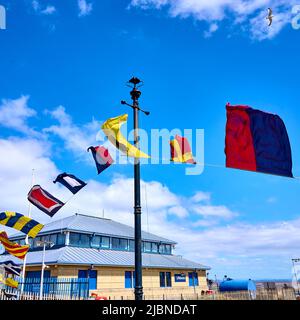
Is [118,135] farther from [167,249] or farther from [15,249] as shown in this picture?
[167,249]

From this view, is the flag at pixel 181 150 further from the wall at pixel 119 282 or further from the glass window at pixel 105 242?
the glass window at pixel 105 242

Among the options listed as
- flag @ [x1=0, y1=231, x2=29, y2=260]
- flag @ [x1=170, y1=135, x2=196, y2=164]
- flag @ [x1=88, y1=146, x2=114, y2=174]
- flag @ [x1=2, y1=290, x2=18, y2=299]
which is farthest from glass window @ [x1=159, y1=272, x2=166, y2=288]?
flag @ [x1=170, y1=135, x2=196, y2=164]

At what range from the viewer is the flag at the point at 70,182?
13.9 meters

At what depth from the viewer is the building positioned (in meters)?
27.2

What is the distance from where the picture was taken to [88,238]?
104 feet

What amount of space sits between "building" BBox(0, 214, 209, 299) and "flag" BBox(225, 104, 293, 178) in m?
20.5

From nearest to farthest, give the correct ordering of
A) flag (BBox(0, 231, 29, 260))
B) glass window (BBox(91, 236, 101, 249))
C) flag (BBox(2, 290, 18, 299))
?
flag (BBox(2, 290, 18, 299))
flag (BBox(0, 231, 29, 260))
glass window (BBox(91, 236, 101, 249))

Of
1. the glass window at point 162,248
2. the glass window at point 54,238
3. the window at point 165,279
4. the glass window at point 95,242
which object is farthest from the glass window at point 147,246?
the glass window at point 54,238

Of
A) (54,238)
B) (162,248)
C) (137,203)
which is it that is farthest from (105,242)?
(137,203)

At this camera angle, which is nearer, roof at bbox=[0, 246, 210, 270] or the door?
roof at bbox=[0, 246, 210, 270]

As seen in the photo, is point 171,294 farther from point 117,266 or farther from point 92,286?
point 92,286

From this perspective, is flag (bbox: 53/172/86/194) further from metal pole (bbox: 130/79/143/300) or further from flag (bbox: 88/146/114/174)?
metal pole (bbox: 130/79/143/300)
